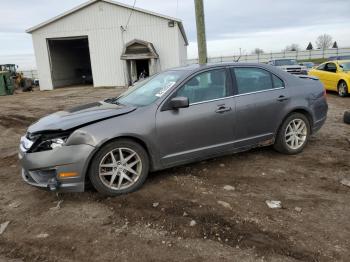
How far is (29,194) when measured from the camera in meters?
4.42

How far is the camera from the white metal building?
24766 mm

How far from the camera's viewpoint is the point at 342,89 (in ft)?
43.5

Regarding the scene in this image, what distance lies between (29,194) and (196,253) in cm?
267

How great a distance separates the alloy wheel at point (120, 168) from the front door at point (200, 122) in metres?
0.40

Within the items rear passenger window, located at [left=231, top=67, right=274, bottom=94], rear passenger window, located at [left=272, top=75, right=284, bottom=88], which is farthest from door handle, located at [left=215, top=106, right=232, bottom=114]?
rear passenger window, located at [left=272, top=75, right=284, bottom=88]

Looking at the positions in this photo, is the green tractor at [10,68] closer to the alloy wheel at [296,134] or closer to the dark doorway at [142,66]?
the dark doorway at [142,66]

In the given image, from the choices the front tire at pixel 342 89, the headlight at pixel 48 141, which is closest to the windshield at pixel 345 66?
the front tire at pixel 342 89

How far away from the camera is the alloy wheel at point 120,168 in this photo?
13.2 feet

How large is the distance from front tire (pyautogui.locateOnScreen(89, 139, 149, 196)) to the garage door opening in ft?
80.4

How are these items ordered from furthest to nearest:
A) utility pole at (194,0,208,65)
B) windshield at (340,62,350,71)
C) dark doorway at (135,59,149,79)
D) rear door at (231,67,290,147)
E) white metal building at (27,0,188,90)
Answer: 1. dark doorway at (135,59,149,79)
2. white metal building at (27,0,188,90)
3. windshield at (340,62,350,71)
4. utility pole at (194,0,208,65)
5. rear door at (231,67,290,147)

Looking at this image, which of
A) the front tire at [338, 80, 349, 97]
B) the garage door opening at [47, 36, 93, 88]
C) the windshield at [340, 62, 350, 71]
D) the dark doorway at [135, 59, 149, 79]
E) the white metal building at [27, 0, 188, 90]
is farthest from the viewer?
the garage door opening at [47, 36, 93, 88]

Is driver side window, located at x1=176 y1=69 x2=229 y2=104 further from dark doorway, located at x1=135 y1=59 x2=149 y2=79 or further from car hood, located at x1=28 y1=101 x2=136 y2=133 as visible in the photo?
dark doorway, located at x1=135 y1=59 x2=149 y2=79

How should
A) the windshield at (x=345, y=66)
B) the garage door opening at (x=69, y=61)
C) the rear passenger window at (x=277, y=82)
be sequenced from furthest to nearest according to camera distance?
the garage door opening at (x=69, y=61)
the windshield at (x=345, y=66)
the rear passenger window at (x=277, y=82)

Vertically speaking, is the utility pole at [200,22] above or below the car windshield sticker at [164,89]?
above
